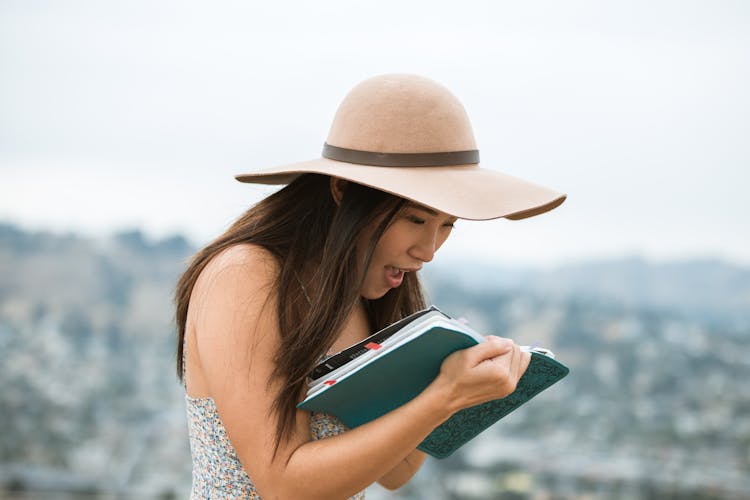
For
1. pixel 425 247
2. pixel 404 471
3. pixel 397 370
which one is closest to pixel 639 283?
pixel 404 471

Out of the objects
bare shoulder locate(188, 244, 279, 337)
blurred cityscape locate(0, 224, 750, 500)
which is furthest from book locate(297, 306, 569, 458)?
blurred cityscape locate(0, 224, 750, 500)

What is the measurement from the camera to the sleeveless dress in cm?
116

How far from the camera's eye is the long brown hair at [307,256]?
1.05 metres

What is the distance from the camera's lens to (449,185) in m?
1.07

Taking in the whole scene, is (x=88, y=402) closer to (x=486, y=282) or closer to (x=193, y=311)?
(x=486, y=282)

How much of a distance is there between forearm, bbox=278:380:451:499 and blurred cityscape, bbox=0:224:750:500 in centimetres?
554

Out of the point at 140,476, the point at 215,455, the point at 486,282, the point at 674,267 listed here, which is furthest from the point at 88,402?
the point at 215,455

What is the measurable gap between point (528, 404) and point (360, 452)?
680 centimetres

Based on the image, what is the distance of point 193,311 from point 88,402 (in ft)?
24.8

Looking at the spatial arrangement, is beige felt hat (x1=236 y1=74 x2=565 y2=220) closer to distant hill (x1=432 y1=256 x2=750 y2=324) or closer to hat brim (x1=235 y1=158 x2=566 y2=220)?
hat brim (x1=235 y1=158 x2=566 y2=220)

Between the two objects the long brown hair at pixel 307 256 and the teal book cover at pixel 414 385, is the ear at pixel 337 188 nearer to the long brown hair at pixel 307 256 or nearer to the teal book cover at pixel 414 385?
the long brown hair at pixel 307 256

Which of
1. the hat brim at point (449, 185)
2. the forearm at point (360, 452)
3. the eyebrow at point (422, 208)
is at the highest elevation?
the hat brim at point (449, 185)

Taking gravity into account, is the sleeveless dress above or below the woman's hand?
below

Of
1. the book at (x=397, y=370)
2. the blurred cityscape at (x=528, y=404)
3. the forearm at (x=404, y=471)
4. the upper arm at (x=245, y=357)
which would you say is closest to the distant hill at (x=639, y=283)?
the blurred cityscape at (x=528, y=404)
